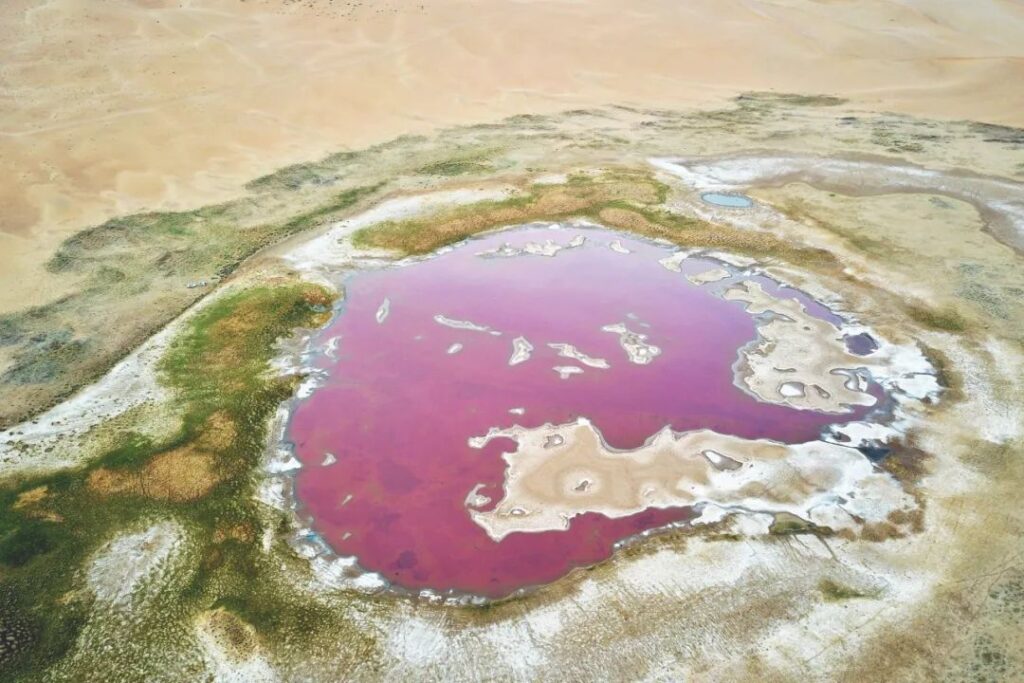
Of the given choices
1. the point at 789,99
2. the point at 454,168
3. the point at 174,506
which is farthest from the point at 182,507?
the point at 789,99

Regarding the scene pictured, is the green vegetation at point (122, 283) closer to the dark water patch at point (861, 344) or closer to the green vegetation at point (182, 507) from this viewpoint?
the green vegetation at point (182, 507)

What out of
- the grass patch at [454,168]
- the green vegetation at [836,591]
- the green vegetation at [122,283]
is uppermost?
the green vegetation at [836,591]

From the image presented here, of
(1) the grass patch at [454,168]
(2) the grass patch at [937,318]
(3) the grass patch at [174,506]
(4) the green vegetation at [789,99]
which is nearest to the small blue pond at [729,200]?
(2) the grass patch at [937,318]

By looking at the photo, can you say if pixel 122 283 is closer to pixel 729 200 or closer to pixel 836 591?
pixel 836 591

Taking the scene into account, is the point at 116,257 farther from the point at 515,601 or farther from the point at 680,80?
the point at 680,80

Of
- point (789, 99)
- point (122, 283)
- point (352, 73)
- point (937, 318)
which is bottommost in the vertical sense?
point (122, 283)

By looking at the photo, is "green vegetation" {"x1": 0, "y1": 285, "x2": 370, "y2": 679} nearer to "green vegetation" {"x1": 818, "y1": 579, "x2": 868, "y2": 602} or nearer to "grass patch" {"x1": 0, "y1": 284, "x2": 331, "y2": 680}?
"grass patch" {"x1": 0, "y1": 284, "x2": 331, "y2": 680}
